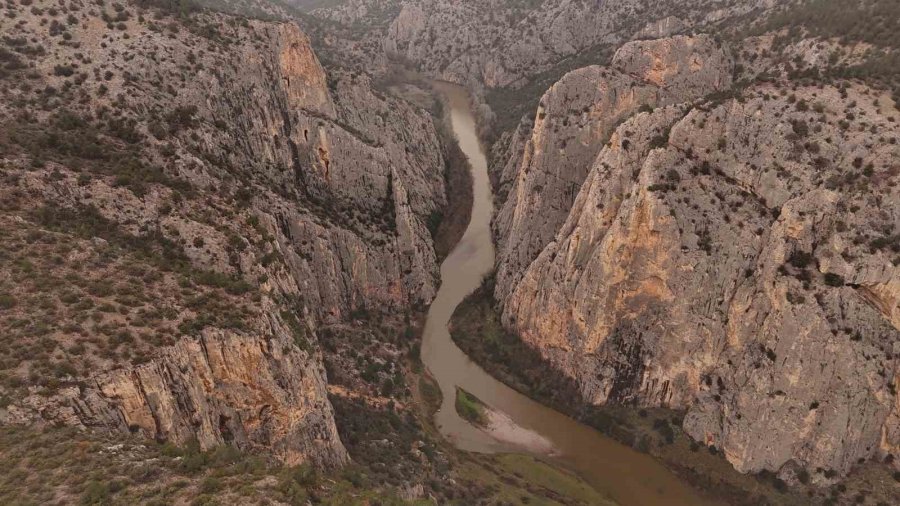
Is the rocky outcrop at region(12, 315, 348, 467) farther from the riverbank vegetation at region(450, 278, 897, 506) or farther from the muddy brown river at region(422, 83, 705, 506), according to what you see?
the riverbank vegetation at region(450, 278, 897, 506)

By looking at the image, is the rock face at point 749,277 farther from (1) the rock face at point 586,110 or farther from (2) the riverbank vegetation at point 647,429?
(1) the rock face at point 586,110

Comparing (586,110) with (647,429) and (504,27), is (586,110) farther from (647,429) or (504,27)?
(504,27)

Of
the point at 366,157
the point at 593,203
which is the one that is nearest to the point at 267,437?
the point at 593,203

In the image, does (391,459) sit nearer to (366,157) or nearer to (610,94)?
(366,157)

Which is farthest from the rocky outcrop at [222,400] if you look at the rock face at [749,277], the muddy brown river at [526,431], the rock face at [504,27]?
the rock face at [504,27]

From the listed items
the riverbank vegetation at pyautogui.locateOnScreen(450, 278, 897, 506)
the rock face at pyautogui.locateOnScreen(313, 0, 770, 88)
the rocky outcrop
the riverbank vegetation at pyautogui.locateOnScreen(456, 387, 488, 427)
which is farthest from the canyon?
the rock face at pyautogui.locateOnScreen(313, 0, 770, 88)

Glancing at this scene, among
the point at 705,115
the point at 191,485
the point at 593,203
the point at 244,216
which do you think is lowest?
the point at 191,485
